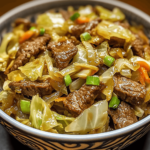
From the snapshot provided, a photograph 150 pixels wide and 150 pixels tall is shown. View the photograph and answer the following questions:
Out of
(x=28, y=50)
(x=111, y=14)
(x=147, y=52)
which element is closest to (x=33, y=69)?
(x=28, y=50)

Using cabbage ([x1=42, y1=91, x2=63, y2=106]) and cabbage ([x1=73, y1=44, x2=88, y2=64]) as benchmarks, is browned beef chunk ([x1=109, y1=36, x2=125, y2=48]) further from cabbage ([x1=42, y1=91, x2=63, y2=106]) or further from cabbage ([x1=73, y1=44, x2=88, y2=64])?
cabbage ([x1=42, y1=91, x2=63, y2=106])

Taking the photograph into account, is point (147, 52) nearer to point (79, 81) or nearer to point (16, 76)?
point (79, 81)

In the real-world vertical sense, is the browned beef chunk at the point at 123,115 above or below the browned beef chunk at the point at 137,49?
below

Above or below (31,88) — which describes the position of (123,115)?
below

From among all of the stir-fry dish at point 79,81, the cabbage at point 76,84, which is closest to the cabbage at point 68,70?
the stir-fry dish at point 79,81

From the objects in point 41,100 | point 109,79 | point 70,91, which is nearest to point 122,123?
point 109,79

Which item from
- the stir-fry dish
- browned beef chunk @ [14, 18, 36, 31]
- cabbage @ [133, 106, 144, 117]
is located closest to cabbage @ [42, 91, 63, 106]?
the stir-fry dish

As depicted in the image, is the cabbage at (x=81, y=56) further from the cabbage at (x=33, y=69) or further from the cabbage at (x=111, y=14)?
the cabbage at (x=111, y=14)
